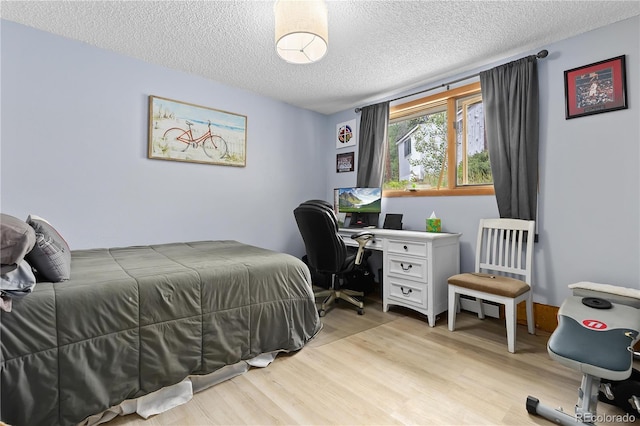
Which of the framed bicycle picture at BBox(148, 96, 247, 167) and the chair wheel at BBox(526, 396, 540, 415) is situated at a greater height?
the framed bicycle picture at BBox(148, 96, 247, 167)

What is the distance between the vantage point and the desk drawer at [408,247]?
2.76 m

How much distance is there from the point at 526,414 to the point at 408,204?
234 centimetres

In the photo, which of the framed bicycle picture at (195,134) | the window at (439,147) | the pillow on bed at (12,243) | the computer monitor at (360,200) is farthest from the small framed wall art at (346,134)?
the pillow on bed at (12,243)

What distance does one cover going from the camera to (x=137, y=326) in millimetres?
1545

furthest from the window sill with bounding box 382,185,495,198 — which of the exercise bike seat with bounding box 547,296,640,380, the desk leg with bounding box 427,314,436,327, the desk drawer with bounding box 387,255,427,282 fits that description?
the exercise bike seat with bounding box 547,296,640,380

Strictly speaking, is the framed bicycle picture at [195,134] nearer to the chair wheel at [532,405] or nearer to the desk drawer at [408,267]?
the desk drawer at [408,267]

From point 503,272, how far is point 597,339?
1.38 m

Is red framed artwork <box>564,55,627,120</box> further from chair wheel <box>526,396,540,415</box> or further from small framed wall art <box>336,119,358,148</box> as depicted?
small framed wall art <box>336,119,358,148</box>

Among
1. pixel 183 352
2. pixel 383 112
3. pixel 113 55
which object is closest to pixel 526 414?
pixel 183 352

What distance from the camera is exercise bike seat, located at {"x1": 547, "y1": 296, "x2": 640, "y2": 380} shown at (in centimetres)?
133

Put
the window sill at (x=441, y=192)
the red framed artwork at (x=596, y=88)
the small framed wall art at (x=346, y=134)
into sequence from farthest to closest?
the small framed wall art at (x=346, y=134), the window sill at (x=441, y=192), the red framed artwork at (x=596, y=88)

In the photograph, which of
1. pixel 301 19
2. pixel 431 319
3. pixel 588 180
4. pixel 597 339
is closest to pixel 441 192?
pixel 588 180

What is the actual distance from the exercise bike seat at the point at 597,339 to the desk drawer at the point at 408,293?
1.12m

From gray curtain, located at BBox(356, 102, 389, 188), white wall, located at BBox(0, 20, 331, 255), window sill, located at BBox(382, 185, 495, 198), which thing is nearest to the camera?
white wall, located at BBox(0, 20, 331, 255)
